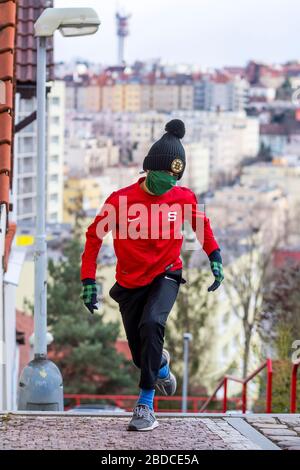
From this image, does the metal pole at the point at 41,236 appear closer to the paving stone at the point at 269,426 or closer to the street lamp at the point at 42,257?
the street lamp at the point at 42,257

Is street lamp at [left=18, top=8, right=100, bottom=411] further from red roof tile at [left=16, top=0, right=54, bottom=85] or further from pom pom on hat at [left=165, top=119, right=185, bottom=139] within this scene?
red roof tile at [left=16, top=0, right=54, bottom=85]

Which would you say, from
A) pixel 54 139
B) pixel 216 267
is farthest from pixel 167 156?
pixel 54 139

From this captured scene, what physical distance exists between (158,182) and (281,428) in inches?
66.2

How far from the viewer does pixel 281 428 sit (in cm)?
797

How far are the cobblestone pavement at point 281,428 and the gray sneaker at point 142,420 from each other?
0.65 m

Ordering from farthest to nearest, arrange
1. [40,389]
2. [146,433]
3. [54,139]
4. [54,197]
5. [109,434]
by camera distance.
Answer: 1. [54,139]
2. [54,197]
3. [40,389]
4. [146,433]
5. [109,434]

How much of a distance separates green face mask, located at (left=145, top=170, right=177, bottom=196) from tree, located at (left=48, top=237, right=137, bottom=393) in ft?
94.0

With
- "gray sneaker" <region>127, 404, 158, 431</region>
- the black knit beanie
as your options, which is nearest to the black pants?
"gray sneaker" <region>127, 404, 158, 431</region>

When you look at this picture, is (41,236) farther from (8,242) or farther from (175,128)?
(8,242)

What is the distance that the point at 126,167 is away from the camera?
18188 centimetres

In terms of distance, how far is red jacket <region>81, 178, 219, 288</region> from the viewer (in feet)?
25.4

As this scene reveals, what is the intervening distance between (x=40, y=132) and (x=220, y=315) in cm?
5980
